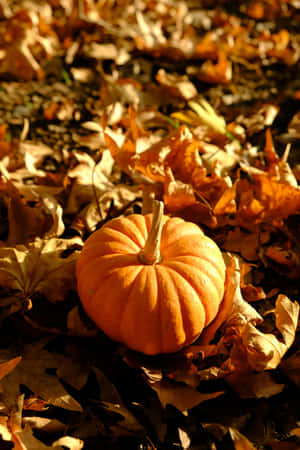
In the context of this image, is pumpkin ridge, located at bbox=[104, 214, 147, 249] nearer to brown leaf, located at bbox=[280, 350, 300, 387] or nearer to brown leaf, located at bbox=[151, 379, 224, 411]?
brown leaf, located at bbox=[151, 379, 224, 411]

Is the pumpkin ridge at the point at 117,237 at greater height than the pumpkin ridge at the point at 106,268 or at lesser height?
greater

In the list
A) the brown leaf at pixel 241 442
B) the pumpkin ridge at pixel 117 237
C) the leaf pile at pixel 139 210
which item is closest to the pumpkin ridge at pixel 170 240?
the pumpkin ridge at pixel 117 237

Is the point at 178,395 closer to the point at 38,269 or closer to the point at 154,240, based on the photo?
the point at 154,240

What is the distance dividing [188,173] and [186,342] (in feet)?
3.00

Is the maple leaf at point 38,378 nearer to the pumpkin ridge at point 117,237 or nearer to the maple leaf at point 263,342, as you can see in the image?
the pumpkin ridge at point 117,237

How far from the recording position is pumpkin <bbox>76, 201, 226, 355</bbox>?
5.55 feet

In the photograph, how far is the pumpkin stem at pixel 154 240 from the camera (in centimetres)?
171

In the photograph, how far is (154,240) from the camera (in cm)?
173

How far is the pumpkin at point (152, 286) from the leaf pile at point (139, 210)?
0.10 metres

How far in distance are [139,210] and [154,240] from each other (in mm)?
748

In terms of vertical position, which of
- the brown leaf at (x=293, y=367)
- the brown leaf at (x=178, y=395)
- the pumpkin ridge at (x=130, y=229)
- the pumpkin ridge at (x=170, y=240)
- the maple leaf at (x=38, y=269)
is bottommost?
the brown leaf at (x=293, y=367)

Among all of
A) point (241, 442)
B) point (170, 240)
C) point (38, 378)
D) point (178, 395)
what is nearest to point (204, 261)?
point (170, 240)

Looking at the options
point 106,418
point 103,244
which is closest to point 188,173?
point 103,244

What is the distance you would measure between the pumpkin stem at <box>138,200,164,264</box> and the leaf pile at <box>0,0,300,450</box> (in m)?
0.33
